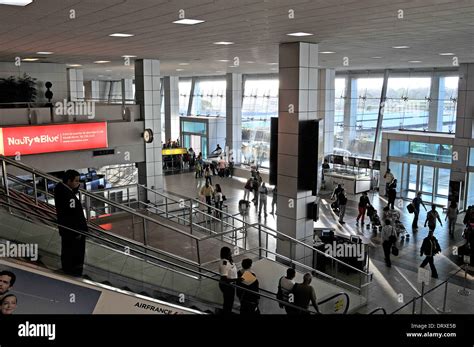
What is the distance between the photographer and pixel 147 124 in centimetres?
1622

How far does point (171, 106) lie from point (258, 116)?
22.9 feet

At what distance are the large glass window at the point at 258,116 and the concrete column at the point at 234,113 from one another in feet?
6.48

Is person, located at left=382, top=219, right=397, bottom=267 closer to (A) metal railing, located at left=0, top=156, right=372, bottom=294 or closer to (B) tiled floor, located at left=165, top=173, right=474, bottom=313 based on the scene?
(B) tiled floor, located at left=165, top=173, right=474, bottom=313

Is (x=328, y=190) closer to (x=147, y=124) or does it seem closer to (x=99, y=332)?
(x=147, y=124)

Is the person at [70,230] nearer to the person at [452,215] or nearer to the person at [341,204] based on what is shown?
the person at [341,204]

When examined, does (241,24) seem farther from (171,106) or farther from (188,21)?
(171,106)

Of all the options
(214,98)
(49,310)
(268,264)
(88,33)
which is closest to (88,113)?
(88,33)

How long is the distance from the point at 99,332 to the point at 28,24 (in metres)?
5.93

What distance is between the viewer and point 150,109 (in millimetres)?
16375

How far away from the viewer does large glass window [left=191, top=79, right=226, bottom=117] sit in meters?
34.8

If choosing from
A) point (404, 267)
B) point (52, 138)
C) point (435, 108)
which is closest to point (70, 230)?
point (52, 138)

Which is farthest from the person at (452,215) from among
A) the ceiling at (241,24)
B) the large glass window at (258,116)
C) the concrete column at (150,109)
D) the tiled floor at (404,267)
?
the large glass window at (258,116)

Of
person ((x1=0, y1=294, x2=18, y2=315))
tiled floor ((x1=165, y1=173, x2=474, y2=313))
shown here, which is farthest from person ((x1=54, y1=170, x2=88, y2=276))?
tiled floor ((x1=165, y1=173, x2=474, y2=313))

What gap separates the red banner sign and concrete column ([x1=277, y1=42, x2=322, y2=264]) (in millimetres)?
6338
